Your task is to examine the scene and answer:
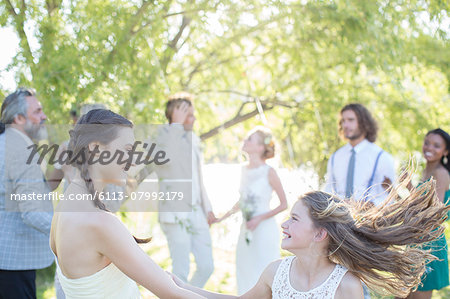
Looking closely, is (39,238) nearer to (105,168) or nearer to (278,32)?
(105,168)

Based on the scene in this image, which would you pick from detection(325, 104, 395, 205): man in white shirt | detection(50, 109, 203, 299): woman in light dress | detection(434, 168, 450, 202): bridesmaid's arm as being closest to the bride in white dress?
detection(325, 104, 395, 205): man in white shirt

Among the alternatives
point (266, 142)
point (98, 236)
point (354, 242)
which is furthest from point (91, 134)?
point (266, 142)

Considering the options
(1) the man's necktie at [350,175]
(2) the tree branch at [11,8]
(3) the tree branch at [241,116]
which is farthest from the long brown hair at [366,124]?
(2) the tree branch at [11,8]

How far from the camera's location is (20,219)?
3055 mm

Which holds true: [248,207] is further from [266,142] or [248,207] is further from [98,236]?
[98,236]

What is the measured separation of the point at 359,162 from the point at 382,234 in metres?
2.01

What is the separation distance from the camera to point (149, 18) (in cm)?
470

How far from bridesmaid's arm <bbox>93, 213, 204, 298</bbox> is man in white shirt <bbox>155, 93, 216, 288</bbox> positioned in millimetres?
2411

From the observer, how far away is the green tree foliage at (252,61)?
4.18 meters

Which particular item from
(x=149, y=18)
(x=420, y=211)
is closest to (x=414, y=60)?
(x=149, y=18)

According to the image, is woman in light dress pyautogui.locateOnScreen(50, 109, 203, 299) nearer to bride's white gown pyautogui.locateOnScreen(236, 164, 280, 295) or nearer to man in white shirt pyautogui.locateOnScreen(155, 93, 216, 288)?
man in white shirt pyautogui.locateOnScreen(155, 93, 216, 288)

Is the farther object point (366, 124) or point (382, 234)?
point (366, 124)

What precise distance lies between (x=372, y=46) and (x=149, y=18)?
2347 millimetres

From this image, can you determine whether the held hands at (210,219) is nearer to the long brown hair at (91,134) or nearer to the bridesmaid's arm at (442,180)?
the bridesmaid's arm at (442,180)
